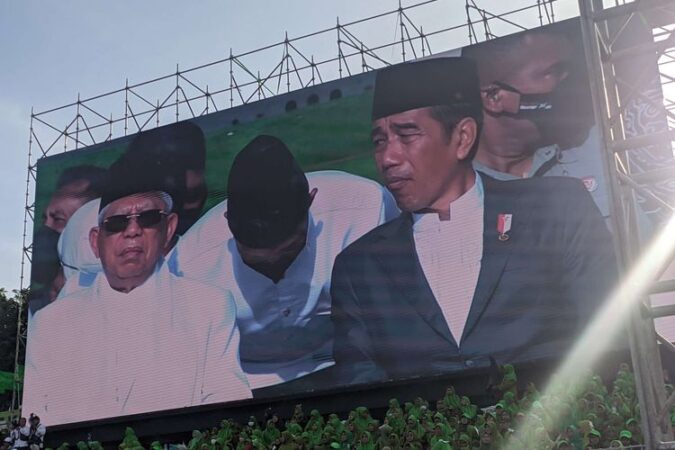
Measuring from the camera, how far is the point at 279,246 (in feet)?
57.2

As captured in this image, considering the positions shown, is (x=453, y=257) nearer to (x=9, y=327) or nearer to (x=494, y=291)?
(x=494, y=291)

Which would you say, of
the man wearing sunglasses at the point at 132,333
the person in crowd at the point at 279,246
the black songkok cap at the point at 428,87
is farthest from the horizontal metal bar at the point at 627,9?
the man wearing sunglasses at the point at 132,333

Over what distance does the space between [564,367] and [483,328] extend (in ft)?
5.10

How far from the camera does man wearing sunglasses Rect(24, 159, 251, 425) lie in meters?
17.6

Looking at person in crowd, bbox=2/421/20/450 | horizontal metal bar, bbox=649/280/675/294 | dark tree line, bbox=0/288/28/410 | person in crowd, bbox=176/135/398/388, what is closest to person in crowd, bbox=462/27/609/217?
person in crowd, bbox=176/135/398/388

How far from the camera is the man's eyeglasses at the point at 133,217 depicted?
19172 millimetres

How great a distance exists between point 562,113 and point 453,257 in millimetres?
3257

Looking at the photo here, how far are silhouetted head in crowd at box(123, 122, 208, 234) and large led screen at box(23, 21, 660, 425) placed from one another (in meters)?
0.05

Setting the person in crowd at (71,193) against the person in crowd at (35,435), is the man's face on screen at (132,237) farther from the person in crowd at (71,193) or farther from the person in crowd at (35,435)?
the person in crowd at (35,435)

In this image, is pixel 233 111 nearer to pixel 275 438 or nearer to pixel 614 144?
pixel 275 438

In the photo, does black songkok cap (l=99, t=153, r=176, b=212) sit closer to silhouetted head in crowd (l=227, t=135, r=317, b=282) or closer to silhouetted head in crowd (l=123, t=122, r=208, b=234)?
silhouetted head in crowd (l=123, t=122, r=208, b=234)

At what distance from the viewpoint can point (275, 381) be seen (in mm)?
16625

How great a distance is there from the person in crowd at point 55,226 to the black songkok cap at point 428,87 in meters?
7.28

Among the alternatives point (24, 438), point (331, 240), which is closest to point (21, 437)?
point (24, 438)
